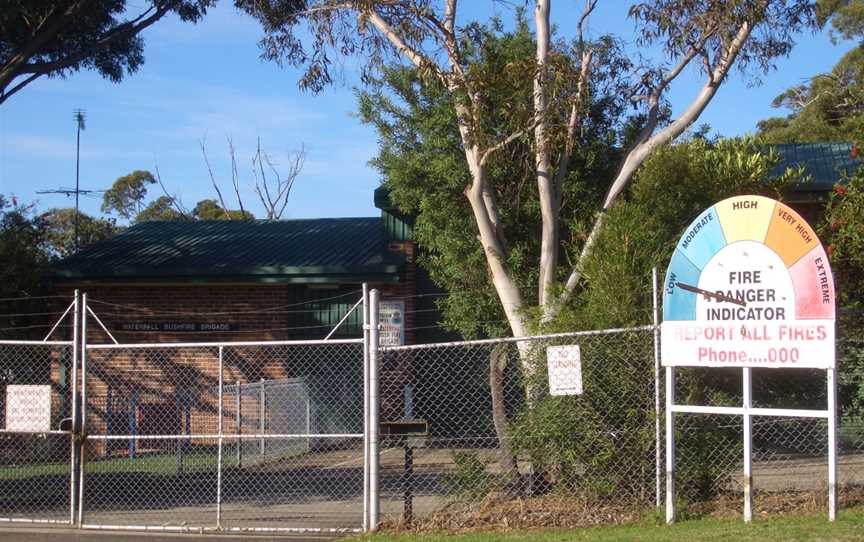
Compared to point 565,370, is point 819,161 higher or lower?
higher

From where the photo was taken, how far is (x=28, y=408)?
10.2 m

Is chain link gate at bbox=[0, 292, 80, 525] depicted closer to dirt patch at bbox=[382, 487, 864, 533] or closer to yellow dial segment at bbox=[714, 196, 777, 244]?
dirt patch at bbox=[382, 487, 864, 533]

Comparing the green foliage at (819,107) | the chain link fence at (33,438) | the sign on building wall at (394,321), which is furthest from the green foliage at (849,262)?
the green foliage at (819,107)

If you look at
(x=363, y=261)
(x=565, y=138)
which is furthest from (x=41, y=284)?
(x=565, y=138)

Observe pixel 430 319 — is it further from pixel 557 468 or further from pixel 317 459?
pixel 557 468

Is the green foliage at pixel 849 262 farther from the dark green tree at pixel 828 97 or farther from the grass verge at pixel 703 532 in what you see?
the dark green tree at pixel 828 97

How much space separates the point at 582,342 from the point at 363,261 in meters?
9.70

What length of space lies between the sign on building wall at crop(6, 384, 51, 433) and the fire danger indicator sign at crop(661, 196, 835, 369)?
6.22 metres

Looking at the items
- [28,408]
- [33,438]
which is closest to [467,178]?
[28,408]

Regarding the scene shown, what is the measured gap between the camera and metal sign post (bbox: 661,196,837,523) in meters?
7.93

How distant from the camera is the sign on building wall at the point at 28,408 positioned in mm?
10180

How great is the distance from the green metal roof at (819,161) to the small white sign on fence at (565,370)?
28.6 ft

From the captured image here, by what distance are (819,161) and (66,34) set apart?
45.1ft

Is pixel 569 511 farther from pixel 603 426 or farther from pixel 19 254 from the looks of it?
pixel 19 254
